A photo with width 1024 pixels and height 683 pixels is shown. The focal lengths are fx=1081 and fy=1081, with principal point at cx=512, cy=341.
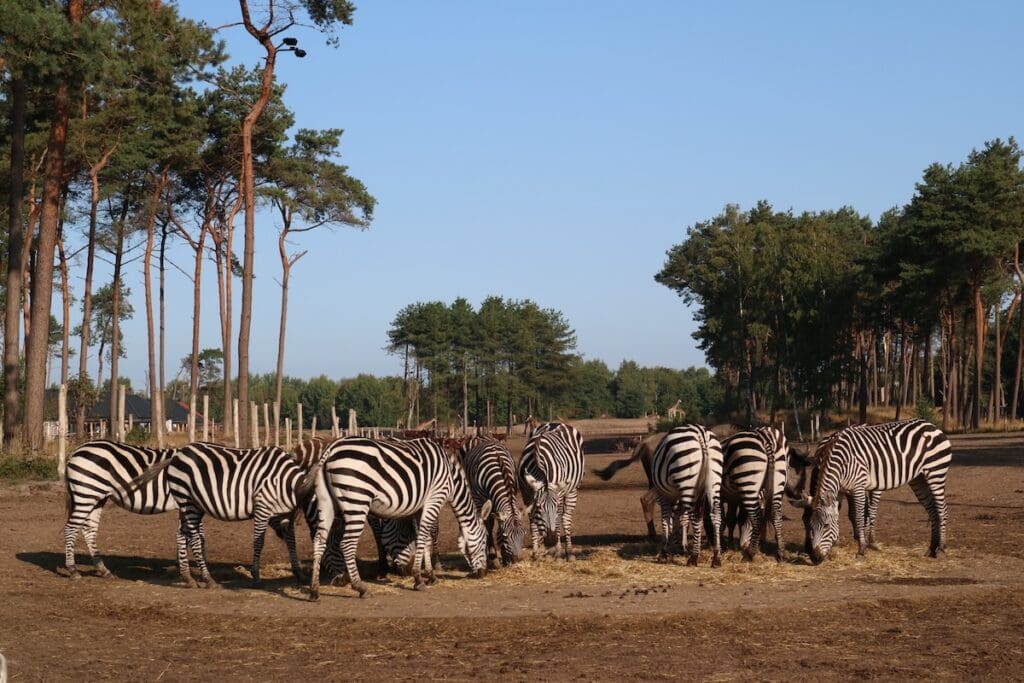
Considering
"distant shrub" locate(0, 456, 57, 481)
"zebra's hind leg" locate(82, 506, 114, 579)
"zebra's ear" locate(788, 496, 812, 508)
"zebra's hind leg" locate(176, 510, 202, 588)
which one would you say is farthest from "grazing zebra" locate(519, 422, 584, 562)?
"distant shrub" locate(0, 456, 57, 481)

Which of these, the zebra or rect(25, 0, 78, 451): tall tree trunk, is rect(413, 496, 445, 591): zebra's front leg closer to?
the zebra

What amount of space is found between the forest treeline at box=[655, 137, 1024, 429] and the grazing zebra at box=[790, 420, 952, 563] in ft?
123

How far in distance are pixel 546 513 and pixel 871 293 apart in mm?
54244

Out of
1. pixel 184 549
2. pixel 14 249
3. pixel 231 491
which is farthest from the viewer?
pixel 14 249

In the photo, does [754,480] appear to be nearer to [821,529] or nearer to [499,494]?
[821,529]

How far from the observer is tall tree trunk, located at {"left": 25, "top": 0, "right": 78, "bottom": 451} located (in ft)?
92.8

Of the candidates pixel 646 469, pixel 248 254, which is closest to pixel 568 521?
pixel 646 469

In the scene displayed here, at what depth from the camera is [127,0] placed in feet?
97.5

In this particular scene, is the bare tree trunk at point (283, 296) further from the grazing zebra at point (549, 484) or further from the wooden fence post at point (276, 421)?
the grazing zebra at point (549, 484)

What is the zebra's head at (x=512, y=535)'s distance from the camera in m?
14.9

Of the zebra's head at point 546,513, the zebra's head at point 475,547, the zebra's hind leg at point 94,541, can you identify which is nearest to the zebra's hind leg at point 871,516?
the zebra's head at point 546,513

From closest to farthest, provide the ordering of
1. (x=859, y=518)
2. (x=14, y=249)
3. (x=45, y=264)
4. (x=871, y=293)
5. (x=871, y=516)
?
(x=859, y=518) < (x=871, y=516) < (x=14, y=249) < (x=45, y=264) < (x=871, y=293)

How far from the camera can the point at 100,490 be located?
15094 millimetres

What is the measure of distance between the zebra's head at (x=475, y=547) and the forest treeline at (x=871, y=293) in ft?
139
